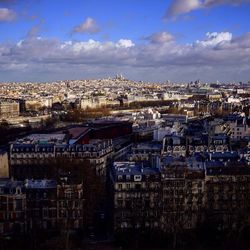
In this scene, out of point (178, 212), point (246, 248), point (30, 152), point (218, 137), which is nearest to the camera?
point (246, 248)

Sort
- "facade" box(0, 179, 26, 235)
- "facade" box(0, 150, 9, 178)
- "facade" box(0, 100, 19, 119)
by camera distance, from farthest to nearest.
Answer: "facade" box(0, 100, 19, 119) → "facade" box(0, 150, 9, 178) → "facade" box(0, 179, 26, 235)

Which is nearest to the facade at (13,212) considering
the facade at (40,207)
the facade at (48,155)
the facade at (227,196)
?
the facade at (40,207)

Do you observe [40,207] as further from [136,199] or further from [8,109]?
[8,109]

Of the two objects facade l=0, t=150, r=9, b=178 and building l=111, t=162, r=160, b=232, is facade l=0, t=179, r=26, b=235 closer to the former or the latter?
building l=111, t=162, r=160, b=232

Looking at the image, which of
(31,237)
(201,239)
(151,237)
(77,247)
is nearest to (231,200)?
(201,239)

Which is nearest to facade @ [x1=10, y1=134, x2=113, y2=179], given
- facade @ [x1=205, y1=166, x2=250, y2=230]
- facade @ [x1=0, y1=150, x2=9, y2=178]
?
facade @ [x1=0, y1=150, x2=9, y2=178]

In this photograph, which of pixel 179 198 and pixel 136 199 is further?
pixel 136 199

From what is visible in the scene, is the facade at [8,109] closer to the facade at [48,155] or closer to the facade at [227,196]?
the facade at [48,155]

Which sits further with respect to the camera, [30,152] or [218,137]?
[218,137]

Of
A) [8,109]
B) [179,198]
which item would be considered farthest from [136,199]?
[8,109]

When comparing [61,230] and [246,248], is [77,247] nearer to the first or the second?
[61,230]

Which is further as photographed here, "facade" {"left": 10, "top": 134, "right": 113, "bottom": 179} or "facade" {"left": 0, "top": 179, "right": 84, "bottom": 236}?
"facade" {"left": 10, "top": 134, "right": 113, "bottom": 179}
